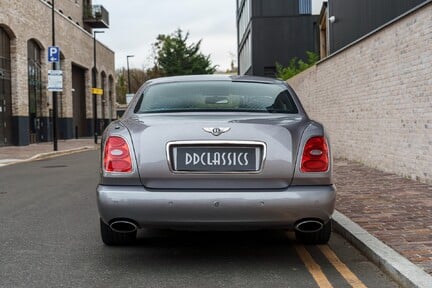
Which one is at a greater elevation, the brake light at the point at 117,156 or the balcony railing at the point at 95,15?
the balcony railing at the point at 95,15

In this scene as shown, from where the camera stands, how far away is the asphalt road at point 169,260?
15.3 feet

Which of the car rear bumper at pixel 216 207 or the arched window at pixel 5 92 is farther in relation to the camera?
the arched window at pixel 5 92

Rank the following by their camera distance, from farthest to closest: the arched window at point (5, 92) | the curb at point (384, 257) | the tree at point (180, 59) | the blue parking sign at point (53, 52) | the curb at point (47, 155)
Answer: the tree at point (180, 59) < the arched window at point (5, 92) < the blue parking sign at point (53, 52) < the curb at point (47, 155) < the curb at point (384, 257)

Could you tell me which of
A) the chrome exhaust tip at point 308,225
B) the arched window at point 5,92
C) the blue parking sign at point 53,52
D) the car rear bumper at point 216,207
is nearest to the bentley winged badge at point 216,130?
the car rear bumper at point 216,207

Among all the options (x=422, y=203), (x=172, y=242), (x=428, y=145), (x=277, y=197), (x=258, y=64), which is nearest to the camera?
(x=277, y=197)

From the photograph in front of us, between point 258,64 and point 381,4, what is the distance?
91.5ft

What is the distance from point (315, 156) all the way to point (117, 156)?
166 cm

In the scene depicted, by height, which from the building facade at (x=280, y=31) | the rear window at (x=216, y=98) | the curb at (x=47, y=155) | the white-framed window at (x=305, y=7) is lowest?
the curb at (x=47, y=155)

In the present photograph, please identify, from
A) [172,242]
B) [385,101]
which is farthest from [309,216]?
[385,101]

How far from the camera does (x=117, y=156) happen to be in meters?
4.81

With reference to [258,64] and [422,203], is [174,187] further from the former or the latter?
[258,64]

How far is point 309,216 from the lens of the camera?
4.71m

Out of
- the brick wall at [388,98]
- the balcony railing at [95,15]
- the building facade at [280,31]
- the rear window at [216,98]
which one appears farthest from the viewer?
the balcony railing at [95,15]

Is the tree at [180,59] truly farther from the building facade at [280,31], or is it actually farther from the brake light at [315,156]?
the brake light at [315,156]
